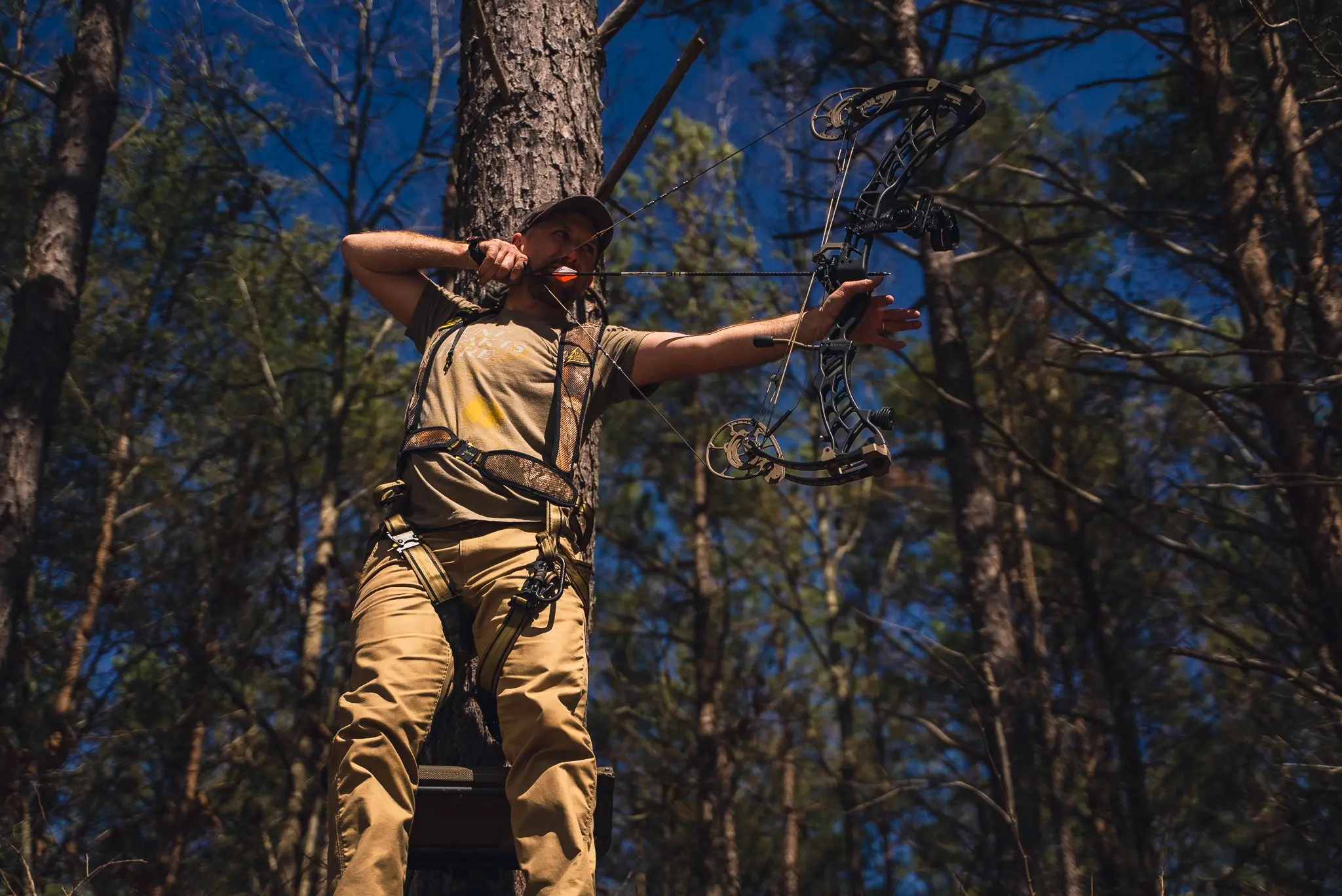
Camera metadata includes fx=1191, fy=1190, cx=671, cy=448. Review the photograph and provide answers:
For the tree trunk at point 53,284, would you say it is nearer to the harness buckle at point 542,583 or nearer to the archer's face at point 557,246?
the archer's face at point 557,246

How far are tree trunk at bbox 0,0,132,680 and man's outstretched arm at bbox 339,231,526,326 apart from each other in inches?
144

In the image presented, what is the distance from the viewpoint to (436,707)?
2.79 metres

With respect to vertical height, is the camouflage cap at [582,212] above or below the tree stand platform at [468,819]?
above

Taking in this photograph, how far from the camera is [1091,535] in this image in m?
12.8

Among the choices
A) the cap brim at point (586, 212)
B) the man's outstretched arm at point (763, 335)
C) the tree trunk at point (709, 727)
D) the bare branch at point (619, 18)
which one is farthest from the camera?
the tree trunk at point (709, 727)

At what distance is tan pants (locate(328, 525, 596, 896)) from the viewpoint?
2.51 metres

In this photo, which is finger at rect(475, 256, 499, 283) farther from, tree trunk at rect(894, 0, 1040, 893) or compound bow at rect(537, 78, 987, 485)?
tree trunk at rect(894, 0, 1040, 893)

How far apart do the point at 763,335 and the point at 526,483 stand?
73cm

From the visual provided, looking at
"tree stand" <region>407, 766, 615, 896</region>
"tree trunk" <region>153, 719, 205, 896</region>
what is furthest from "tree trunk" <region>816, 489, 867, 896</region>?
"tree stand" <region>407, 766, 615, 896</region>

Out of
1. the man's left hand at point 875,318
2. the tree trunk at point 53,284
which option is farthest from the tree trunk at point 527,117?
the tree trunk at point 53,284

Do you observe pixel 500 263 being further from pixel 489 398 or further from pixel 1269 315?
pixel 1269 315

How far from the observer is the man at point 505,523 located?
101 inches

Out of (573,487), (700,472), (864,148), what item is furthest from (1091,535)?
(573,487)

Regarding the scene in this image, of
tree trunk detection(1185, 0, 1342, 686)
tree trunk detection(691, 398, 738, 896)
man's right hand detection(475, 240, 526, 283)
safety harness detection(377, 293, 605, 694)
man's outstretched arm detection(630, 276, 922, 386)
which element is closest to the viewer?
safety harness detection(377, 293, 605, 694)
